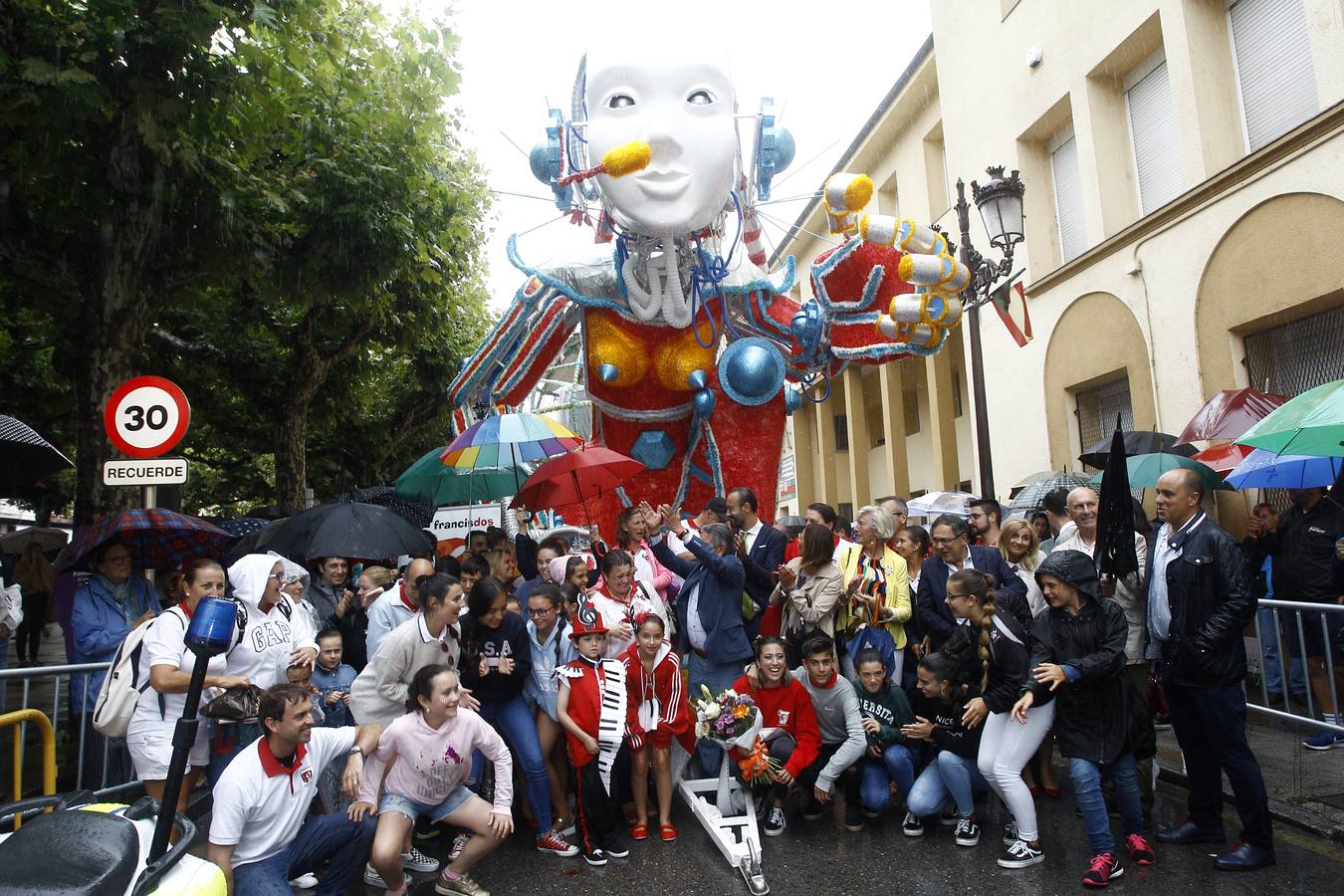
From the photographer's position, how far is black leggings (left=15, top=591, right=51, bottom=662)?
12.2 meters

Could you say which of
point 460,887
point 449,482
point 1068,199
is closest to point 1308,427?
point 460,887

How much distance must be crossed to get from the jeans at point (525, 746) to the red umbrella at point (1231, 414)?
5630 millimetres

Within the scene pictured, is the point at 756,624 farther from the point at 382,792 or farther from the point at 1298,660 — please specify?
the point at 1298,660

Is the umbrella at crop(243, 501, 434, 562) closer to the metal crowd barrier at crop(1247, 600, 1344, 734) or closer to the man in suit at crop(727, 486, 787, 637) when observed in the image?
the man in suit at crop(727, 486, 787, 637)

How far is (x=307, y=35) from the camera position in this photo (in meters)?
8.41

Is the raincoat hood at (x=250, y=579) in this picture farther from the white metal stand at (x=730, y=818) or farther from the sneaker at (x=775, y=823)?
the sneaker at (x=775, y=823)

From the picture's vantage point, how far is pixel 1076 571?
4355mm

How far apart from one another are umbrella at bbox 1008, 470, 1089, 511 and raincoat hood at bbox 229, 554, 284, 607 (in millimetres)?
6052

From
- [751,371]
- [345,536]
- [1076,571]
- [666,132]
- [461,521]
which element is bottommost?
[1076,571]

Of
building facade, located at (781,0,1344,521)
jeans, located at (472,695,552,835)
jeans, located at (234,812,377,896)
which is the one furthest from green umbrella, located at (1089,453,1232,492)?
jeans, located at (234,812,377,896)

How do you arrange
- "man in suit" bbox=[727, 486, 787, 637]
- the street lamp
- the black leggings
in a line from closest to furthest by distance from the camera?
"man in suit" bbox=[727, 486, 787, 637], the street lamp, the black leggings

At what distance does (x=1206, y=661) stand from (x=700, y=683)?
8.43ft

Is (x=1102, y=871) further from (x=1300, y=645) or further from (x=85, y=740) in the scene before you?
(x=85, y=740)

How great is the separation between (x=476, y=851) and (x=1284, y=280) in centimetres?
786
